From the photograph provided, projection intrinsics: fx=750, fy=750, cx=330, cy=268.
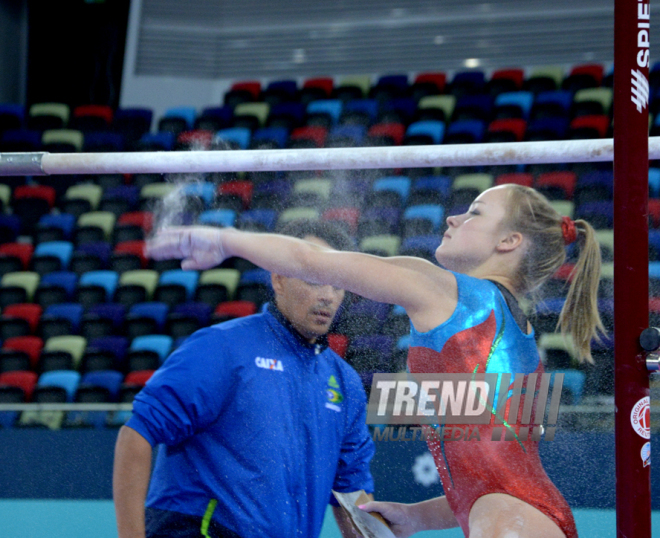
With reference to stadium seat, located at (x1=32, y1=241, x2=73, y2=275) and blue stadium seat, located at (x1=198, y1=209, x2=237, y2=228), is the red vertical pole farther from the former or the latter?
stadium seat, located at (x1=32, y1=241, x2=73, y2=275)

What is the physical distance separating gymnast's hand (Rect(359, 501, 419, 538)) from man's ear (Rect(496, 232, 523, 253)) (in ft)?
2.34

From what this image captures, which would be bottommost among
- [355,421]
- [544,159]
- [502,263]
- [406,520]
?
[406,520]

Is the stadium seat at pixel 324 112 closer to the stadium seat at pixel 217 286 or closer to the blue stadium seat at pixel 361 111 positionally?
the blue stadium seat at pixel 361 111

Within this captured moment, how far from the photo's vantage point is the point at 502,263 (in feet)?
5.52

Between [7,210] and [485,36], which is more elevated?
[485,36]

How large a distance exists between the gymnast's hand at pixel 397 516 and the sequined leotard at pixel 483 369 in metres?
0.28

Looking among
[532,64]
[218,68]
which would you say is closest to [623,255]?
[532,64]

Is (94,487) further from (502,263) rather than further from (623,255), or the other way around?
(623,255)

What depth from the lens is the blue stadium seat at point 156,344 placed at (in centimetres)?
435

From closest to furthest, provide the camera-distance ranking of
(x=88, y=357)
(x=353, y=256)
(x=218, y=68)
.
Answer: (x=353, y=256), (x=88, y=357), (x=218, y=68)

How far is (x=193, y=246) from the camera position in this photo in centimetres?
163

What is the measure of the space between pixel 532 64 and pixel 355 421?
7.04m

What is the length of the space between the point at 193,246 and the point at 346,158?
18.2 inches

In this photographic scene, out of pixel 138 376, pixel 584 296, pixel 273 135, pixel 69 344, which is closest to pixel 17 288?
pixel 69 344
